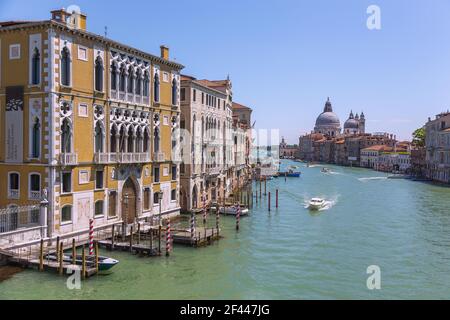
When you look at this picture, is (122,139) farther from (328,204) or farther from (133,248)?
(328,204)

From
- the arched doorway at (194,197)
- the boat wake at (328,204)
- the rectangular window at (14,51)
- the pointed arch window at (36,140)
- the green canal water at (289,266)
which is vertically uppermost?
the rectangular window at (14,51)

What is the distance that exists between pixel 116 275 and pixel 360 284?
27.7ft

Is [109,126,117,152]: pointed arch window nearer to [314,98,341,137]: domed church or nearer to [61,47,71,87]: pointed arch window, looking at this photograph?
[61,47,71,87]: pointed arch window

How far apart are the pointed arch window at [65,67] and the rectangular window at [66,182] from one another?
350 centimetres

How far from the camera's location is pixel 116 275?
16.1 m

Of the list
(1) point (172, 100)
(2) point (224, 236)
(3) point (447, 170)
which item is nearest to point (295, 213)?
(2) point (224, 236)

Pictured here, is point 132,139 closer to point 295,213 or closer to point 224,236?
point 224,236

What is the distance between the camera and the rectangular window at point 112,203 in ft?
68.8

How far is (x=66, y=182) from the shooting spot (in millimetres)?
18297

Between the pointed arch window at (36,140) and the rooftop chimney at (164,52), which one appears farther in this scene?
the rooftop chimney at (164,52)

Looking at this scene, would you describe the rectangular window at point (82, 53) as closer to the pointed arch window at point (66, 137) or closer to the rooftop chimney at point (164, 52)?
the pointed arch window at point (66, 137)

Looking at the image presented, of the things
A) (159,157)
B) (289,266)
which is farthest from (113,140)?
(289,266)

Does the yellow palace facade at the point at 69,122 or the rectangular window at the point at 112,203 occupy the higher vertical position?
the yellow palace facade at the point at 69,122

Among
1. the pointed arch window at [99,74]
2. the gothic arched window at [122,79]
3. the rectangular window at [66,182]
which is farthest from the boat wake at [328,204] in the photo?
the rectangular window at [66,182]
